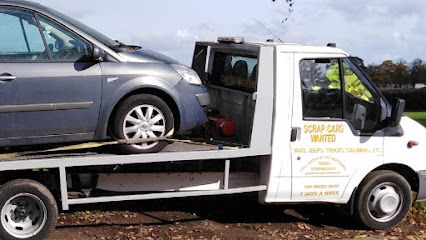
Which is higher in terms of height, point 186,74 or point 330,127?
point 186,74

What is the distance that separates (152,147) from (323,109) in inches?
76.6

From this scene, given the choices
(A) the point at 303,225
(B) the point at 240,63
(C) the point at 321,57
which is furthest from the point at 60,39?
(A) the point at 303,225

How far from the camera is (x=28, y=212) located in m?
6.07

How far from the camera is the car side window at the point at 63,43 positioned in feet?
19.7

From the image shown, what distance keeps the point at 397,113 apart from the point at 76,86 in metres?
3.47

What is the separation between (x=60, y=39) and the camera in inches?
239

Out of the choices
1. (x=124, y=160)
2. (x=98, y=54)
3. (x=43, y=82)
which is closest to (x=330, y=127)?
(x=124, y=160)

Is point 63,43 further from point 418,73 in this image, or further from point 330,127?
point 418,73

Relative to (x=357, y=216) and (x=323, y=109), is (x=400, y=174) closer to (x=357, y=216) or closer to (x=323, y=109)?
(x=357, y=216)

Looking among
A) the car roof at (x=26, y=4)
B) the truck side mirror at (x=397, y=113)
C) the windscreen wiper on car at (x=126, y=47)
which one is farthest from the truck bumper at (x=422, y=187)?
the car roof at (x=26, y=4)

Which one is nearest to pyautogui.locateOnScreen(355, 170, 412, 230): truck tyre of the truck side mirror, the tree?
the truck side mirror

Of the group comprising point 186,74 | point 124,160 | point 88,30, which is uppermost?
point 88,30

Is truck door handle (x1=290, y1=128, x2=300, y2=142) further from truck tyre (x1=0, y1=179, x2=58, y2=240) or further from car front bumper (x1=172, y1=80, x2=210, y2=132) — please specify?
truck tyre (x1=0, y1=179, x2=58, y2=240)

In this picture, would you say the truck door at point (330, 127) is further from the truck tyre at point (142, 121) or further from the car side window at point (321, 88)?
the truck tyre at point (142, 121)
